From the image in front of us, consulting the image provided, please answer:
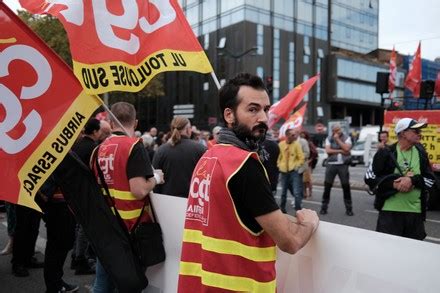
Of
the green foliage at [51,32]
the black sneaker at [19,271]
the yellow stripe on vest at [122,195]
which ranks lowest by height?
the black sneaker at [19,271]

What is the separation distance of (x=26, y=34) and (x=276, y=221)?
1.88m

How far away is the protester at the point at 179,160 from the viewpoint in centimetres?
507

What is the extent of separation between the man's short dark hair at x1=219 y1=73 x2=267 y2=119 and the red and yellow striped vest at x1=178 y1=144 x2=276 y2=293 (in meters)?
0.21

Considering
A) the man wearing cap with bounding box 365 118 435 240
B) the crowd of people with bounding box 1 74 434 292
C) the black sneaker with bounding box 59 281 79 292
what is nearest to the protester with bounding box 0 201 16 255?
the crowd of people with bounding box 1 74 434 292

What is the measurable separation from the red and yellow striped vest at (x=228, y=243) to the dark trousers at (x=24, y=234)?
374cm

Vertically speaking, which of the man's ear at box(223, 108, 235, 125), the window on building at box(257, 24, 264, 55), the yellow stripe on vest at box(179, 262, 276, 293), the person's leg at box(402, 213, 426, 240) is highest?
the window on building at box(257, 24, 264, 55)

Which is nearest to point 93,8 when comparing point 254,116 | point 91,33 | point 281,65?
point 91,33

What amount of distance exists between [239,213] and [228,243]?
14cm

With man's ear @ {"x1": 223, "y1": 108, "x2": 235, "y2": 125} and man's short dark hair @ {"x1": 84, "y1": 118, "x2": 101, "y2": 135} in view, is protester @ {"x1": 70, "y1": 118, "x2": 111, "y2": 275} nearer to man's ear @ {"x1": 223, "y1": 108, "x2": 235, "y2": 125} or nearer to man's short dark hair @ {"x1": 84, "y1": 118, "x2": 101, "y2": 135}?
man's short dark hair @ {"x1": 84, "y1": 118, "x2": 101, "y2": 135}

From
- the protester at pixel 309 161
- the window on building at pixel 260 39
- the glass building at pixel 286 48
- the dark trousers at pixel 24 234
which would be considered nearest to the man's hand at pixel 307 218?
the dark trousers at pixel 24 234

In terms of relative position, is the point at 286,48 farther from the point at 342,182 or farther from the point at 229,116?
the point at 229,116

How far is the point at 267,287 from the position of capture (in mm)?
1958

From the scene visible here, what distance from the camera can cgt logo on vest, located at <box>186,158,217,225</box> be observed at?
200 centimetres

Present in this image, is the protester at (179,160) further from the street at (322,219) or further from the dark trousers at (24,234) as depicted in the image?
the dark trousers at (24,234)
